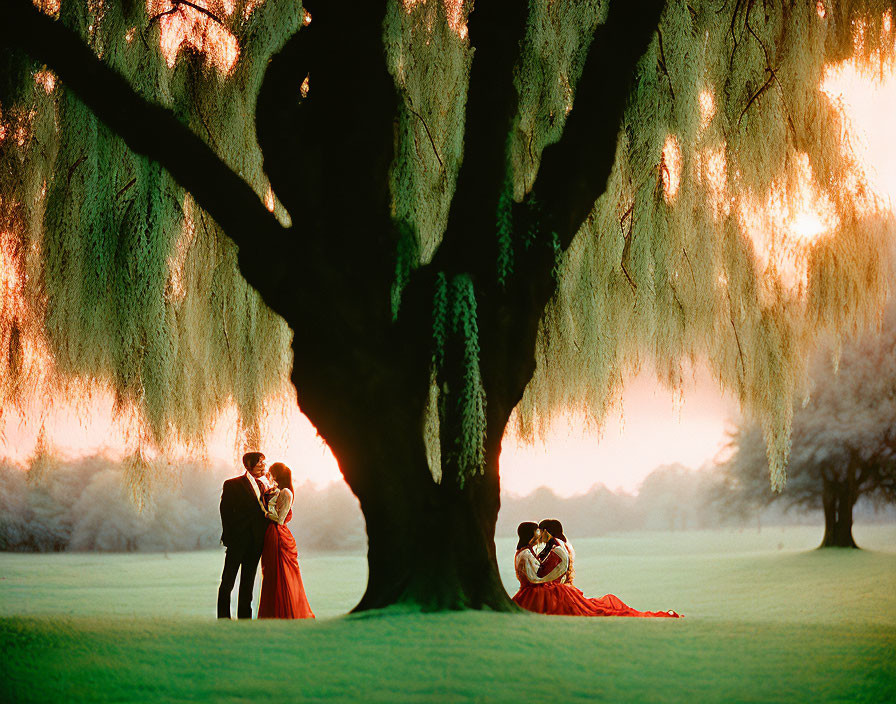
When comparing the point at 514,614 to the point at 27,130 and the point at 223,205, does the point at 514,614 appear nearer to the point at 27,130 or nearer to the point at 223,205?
the point at 223,205

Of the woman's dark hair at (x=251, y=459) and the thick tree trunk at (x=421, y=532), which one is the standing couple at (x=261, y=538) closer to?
the woman's dark hair at (x=251, y=459)

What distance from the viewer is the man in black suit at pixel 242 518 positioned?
17.9 ft

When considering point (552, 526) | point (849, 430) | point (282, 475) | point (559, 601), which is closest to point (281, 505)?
point (282, 475)

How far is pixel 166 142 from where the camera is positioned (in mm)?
3920

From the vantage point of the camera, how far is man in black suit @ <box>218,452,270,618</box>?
5.45 m

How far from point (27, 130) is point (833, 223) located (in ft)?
15.7

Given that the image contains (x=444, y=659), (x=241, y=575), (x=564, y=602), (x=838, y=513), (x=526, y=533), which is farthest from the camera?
(x=838, y=513)

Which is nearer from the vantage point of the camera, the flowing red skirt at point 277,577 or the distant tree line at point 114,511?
the flowing red skirt at point 277,577

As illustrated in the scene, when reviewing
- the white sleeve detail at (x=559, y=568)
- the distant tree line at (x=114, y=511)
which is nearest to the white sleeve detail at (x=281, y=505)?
the white sleeve detail at (x=559, y=568)

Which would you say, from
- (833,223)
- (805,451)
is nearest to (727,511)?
(805,451)

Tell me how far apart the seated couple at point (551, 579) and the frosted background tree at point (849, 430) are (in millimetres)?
14150

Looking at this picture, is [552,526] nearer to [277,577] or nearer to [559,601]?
[559,601]

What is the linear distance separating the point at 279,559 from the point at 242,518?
1.35ft

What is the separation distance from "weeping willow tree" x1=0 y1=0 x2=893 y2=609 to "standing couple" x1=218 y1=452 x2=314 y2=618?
0.67m
